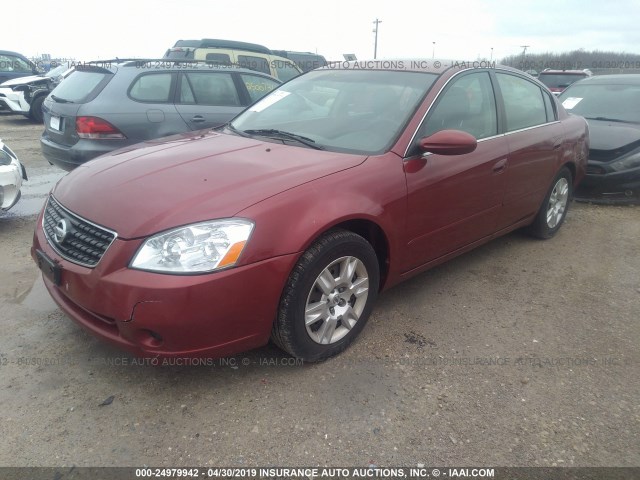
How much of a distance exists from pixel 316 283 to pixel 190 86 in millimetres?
4186

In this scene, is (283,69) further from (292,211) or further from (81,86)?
(292,211)

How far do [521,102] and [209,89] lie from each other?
12.1ft

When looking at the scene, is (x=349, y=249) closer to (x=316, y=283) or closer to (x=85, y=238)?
(x=316, y=283)

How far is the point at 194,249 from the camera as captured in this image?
218 cm

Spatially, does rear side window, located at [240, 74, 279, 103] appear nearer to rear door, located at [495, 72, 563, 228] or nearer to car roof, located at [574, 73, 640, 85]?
rear door, located at [495, 72, 563, 228]

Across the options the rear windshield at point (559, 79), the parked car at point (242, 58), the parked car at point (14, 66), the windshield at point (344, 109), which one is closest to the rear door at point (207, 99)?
the windshield at point (344, 109)

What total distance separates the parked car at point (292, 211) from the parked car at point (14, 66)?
45.2 feet

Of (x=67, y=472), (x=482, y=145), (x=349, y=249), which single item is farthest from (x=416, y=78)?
(x=67, y=472)

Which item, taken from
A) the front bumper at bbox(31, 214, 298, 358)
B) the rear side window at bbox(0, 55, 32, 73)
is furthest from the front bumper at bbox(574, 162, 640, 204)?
the rear side window at bbox(0, 55, 32, 73)

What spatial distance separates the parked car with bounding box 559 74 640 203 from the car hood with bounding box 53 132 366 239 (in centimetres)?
436

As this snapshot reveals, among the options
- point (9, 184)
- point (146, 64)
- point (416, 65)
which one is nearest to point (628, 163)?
point (416, 65)

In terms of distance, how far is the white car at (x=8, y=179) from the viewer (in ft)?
14.4

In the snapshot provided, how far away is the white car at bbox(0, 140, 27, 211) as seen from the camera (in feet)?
14.4

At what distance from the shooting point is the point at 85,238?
2355mm
